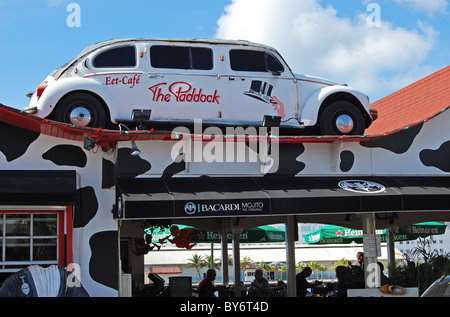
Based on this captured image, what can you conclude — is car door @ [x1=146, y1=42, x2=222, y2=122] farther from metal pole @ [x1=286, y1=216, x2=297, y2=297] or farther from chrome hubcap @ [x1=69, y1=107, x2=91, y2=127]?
metal pole @ [x1=286, y1=216, x2=297, y2=297]

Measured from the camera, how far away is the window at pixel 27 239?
9.59m

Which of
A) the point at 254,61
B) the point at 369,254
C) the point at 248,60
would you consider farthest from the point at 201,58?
the point at 369,254

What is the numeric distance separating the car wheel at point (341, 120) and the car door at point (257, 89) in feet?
1.91

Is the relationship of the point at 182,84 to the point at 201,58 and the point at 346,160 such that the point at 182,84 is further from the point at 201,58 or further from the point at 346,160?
the point at 346,160

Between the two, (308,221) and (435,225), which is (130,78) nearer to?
(308,221)

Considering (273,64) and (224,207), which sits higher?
(273,64)

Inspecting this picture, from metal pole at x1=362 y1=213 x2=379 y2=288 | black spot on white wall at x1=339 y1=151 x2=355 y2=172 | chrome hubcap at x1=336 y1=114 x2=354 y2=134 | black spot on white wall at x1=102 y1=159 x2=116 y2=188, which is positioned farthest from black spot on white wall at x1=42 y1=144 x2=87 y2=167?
metal pole at x1=362 y1=213 x2=379 y2=288

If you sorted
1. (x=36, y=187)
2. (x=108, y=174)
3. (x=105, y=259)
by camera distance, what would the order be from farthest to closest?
(x=108, y=174)
(x=105, y=259)
(x=36, y=187)

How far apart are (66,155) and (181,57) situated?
282 cm

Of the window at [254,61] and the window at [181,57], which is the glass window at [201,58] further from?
the window at [254,61]

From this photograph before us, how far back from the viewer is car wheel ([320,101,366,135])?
37.3 feet

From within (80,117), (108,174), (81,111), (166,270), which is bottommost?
(166,270)

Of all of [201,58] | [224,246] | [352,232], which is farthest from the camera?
[352,232]

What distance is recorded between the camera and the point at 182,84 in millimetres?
10844
